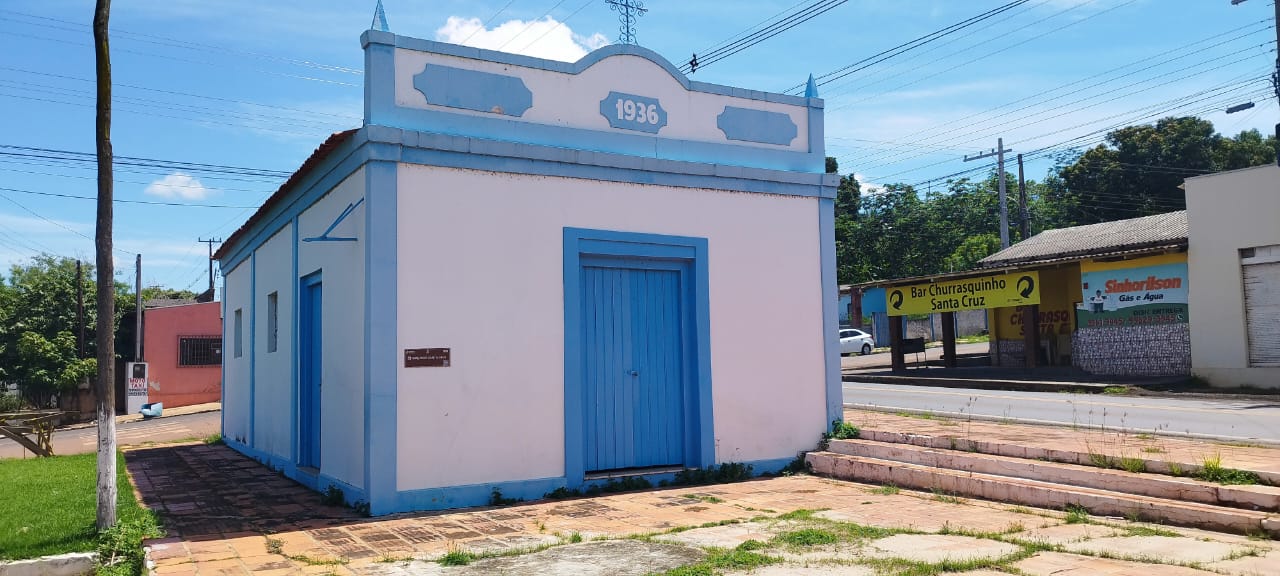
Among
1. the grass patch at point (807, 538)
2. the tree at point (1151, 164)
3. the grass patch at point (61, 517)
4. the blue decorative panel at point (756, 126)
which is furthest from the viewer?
the tree at point (1151, 164)

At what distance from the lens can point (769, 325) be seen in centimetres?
1055

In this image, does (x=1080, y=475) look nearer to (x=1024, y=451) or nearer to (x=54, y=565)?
(x=1024, y=451)

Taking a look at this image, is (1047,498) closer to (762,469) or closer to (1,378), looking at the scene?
(762,469)

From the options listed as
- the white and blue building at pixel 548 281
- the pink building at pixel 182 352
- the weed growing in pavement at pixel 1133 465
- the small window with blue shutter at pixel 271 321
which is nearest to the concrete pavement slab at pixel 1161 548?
the weed growing in pavement at pixel 1133 465

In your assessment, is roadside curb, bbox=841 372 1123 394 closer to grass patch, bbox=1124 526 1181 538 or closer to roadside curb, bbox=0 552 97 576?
grass patch, bbox=1124 526 1181 538

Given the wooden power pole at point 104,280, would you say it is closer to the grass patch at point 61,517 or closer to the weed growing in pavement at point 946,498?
the grass patch at point 61,517

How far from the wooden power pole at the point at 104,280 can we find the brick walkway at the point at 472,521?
2.19 feet

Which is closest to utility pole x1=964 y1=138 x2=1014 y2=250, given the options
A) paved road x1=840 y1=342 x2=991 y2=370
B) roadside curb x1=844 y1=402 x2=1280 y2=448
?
paved road x1=840 y1=342 x2=991 y2=370

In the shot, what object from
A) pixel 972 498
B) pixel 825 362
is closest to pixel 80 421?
pixel 825 362

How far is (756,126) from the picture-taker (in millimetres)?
10875

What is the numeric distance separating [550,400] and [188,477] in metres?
5.27

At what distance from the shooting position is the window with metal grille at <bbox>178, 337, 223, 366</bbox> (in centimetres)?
3359

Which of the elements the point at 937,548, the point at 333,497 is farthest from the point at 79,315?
the point at 937,548

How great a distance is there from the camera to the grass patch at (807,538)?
21.7 ft
